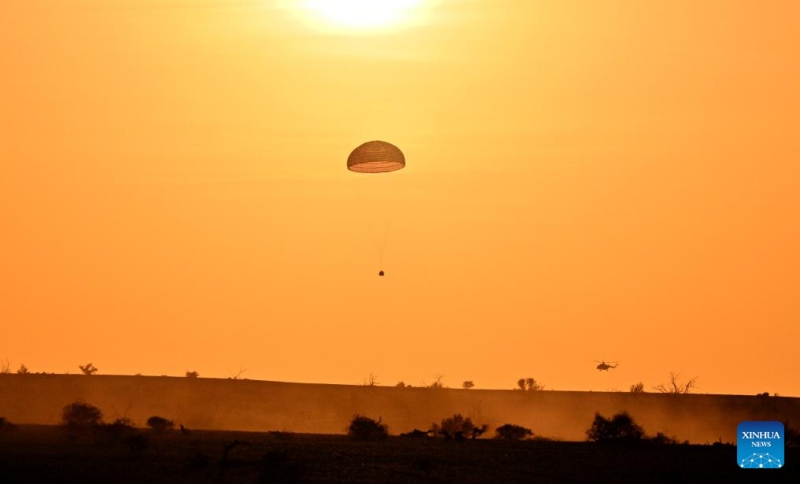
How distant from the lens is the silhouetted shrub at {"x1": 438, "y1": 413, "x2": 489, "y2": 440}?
79631 millimetres

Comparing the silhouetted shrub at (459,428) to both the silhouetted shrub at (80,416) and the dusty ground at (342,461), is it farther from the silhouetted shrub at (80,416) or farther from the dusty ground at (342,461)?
the silhouetted shrub at (80,416)

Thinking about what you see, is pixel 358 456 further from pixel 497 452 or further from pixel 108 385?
pixel 108 385

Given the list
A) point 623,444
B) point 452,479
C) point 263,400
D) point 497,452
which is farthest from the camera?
point 263,400

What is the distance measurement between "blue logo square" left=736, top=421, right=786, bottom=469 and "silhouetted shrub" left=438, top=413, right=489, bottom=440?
23.7 m

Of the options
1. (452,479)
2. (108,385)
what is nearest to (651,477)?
(452,479)

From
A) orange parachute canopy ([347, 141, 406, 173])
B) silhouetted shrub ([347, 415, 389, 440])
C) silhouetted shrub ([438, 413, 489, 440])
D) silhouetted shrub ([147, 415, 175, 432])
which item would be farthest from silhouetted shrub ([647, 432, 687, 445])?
silhouetted shrub ([147, 415, 175, 432])

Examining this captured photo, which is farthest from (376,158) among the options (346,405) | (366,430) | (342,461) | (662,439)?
(346,405)

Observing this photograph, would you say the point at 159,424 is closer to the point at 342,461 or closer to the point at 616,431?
the point at 616,431

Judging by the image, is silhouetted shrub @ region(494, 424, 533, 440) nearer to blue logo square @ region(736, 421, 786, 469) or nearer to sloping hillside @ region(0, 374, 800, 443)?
sloping hillside @ region(0, 374, 800, 443)

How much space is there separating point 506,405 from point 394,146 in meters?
32.9

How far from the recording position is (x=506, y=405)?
96125 millimetres

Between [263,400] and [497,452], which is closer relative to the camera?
[497,452]

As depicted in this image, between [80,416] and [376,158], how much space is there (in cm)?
2583

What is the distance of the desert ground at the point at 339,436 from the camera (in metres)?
51.9
